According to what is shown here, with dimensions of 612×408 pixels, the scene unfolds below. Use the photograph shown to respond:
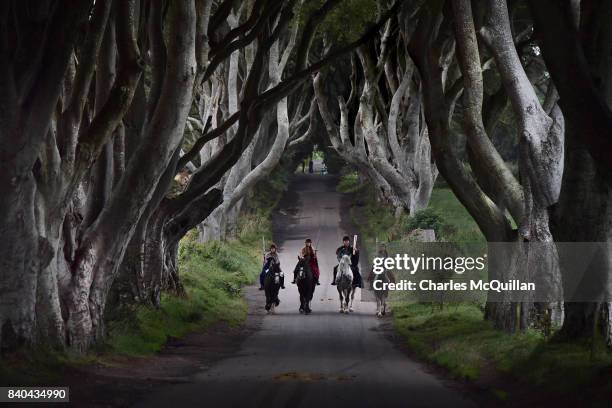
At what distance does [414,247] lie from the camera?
31172 millimetres

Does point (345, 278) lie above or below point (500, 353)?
above

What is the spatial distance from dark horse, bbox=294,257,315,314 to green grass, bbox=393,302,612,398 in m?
3.68

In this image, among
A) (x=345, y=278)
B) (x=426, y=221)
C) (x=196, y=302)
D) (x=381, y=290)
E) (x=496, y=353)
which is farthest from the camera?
(x=426, y=221)

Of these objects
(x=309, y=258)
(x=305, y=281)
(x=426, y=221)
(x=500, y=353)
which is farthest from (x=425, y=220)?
(x=500, y=353)

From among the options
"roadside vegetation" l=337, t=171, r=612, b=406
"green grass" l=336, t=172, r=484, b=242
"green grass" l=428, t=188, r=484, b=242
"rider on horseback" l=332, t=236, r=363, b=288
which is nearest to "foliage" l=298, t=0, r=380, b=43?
"rider on horseback" l=332, t=236, r=363, b=288

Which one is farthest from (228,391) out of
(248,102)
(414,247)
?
(414,247)

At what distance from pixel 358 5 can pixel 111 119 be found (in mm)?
10326

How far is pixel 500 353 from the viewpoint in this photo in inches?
642

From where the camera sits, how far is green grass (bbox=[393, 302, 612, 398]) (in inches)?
496

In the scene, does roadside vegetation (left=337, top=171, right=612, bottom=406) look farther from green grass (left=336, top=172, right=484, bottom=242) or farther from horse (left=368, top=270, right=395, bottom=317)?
green grass (left=336, top=172, right=484, bottom=242)

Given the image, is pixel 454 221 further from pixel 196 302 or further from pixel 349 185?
pixel 349 185

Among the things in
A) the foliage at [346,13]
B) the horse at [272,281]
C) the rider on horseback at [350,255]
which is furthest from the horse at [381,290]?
the foliage at [346,13]

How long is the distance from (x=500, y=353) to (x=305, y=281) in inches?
481

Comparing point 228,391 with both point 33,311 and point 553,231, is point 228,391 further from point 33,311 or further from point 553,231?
point 553,231
